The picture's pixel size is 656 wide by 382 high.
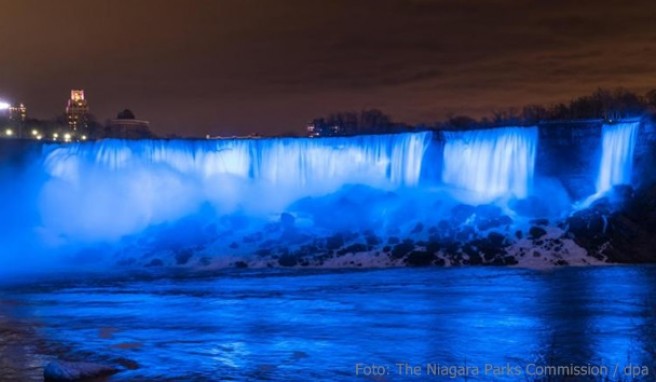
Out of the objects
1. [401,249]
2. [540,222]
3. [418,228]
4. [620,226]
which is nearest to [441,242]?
[401,249]

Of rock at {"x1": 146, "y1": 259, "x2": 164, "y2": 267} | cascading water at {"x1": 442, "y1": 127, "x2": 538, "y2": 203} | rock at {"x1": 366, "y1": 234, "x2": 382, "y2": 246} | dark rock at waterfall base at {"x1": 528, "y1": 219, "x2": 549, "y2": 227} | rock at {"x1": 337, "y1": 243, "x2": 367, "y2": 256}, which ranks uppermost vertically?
cascading water at {"x1": 442, "y1": 127, "x2": 538, "y2": 203}

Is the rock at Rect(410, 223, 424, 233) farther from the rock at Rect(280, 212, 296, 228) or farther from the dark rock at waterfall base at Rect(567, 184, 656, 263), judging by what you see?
the dark rock at waterfall base at Rect(567, 184, 656, 263)

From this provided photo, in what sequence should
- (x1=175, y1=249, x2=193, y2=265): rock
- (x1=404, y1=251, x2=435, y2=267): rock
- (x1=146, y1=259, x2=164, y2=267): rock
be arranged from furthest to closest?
(x1=175, y1=249, x2=193, y2=265): rock, (x1=146, y1=259, x2=164, y2=267): rock, (x1=404, y1=251, x2=435, y2=267): rock

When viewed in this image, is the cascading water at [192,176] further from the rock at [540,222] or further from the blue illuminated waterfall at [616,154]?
the blue illuminated waterfall at [616,154]

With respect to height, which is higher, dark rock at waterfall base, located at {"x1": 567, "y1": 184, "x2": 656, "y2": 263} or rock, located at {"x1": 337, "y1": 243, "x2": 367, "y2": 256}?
dark rock at waterfall base, located at {"x1": 567, "y1": 184, "x2": 656, "y2": 263}

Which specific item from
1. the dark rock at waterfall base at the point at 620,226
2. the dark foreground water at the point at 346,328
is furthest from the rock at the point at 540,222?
the dark foreground water at the point at 346,328

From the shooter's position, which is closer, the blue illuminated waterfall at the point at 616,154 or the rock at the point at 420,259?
the rock at the point at 420,259

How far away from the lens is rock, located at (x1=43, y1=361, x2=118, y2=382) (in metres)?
12.2

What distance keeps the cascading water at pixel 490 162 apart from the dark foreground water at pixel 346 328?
1337 centimetres

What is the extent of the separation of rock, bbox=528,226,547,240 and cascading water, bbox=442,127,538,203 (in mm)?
3723

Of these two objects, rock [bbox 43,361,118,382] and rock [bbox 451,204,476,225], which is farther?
rock [bbox 451,204,476,225]

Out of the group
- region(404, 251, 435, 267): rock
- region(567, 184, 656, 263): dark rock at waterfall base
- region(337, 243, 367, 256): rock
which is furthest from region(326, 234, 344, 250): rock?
region(567, 184, 656, 263): dark rock at waterfall base

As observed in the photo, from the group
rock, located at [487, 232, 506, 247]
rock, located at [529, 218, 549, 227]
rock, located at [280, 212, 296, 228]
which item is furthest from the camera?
rock, located at [280, 212, 296, 228]

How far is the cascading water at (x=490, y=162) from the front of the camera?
40.4 m
